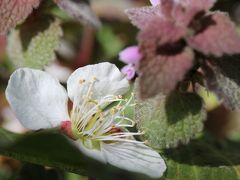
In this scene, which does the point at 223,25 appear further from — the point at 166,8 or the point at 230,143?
the point at 230,143

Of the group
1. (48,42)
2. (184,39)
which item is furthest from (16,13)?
(184,39)

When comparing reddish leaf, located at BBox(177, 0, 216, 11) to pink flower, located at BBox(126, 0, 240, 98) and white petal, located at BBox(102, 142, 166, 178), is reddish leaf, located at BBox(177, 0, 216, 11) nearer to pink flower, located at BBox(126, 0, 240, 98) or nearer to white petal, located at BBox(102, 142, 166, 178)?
pink flower, located at BBox(126, 0, 240, 98)

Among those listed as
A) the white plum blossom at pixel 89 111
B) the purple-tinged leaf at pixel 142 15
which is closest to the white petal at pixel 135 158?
the white plum blossom at pixel 89 111

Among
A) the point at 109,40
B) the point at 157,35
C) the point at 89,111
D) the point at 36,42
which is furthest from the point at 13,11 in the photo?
the point at 109,40

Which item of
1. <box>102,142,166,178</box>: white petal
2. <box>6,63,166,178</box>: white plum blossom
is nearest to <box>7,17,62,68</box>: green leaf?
<box>6,63,166,178</box>: white plum blossom

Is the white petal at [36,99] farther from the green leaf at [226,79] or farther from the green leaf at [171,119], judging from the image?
the green leaf at [226,79]

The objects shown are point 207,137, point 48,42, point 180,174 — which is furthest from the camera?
point 207,137

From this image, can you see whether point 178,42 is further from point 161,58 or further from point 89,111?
point 89,111
